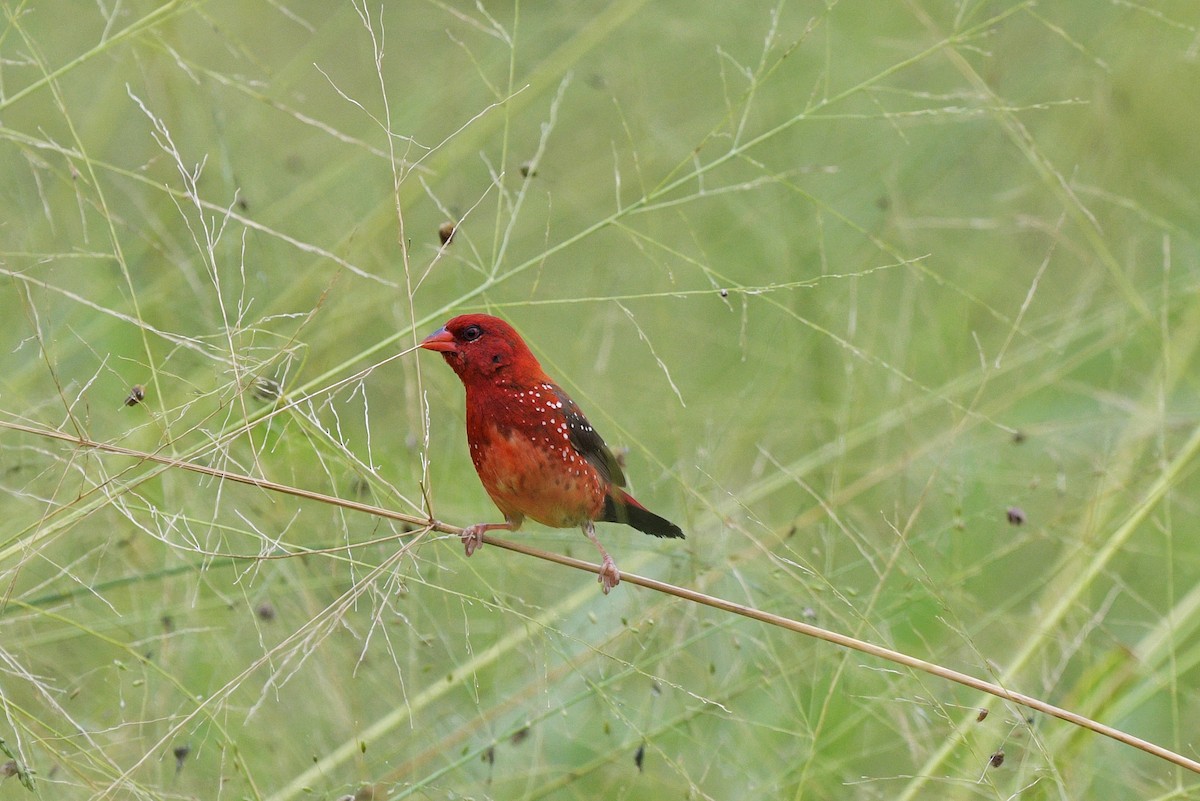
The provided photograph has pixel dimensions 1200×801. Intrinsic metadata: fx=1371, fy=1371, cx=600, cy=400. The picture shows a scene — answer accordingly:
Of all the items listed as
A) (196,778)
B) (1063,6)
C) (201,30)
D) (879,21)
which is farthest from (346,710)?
(1063,6)

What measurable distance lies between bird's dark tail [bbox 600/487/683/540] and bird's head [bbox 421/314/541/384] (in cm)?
50

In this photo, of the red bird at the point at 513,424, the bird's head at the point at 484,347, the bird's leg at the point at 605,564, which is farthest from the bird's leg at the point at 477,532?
the bird's head at the point at 484,347

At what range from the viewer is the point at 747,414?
4.81 m

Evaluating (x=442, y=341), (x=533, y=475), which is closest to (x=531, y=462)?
(x=533, y=475)

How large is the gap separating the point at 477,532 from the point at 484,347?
0.49 m

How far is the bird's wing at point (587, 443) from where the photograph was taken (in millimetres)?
3684

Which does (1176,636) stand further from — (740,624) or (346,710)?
(346,710)

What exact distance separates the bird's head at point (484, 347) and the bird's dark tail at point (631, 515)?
500 millimetres

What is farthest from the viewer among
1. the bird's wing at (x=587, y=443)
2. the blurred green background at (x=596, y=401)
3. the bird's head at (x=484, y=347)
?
the bird's wing at (x=587, y=443)

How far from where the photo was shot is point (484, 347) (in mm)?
3549

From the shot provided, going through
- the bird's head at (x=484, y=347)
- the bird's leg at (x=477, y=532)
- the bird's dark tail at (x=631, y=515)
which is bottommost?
the bird's dark tail at (x=631, y=515)

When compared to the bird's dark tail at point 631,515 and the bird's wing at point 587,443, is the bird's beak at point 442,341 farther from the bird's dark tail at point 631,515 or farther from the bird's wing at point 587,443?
the bird's dark tail at point 631,515

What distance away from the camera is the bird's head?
3543mm

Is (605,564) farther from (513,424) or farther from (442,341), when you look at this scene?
(442,341)
